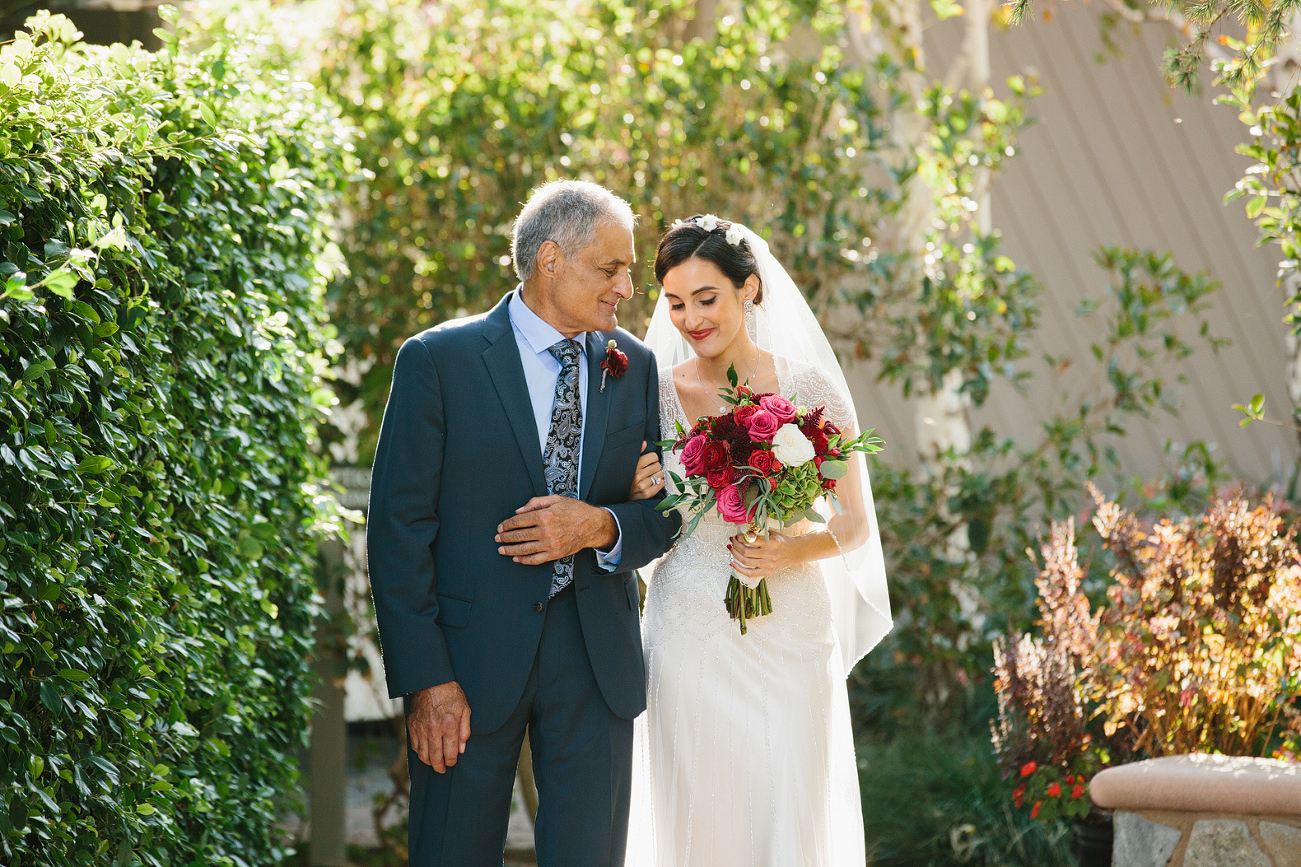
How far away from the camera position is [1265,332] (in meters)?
7.66

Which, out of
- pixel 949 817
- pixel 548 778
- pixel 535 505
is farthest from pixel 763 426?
pixel 949 817

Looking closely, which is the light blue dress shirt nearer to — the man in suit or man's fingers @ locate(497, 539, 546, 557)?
the man in suit

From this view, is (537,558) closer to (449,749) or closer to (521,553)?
(521,553)

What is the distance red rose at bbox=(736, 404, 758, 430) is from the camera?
3.02 meters

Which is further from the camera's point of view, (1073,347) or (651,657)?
(1073,347)

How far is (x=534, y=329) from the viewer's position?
9.80ft

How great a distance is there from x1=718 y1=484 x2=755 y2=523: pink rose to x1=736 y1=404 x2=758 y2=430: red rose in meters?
0.17

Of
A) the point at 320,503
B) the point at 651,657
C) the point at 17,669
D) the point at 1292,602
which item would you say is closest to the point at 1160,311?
the point at 1292,602

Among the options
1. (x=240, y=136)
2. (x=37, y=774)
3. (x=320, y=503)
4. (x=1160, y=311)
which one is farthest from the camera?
(x=1160, y=311)

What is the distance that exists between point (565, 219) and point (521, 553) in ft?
2.87

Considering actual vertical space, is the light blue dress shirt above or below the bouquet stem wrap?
above

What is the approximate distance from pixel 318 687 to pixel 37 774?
136 inches

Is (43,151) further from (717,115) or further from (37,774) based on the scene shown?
(717,115)

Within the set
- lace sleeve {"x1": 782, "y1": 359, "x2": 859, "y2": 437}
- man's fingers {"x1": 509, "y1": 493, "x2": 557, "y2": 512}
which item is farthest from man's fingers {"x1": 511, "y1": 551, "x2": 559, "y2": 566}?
lace sleeve {"x1": 782, "y1": 359, "x2": 859, "y2": 437}
